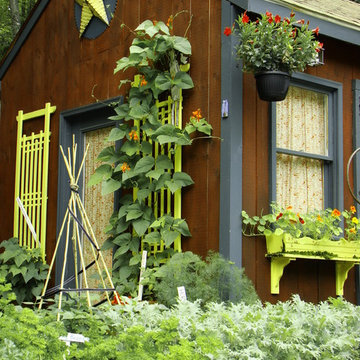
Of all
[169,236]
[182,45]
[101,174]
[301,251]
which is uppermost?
[182,45]

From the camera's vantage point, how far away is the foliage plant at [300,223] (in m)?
6.48

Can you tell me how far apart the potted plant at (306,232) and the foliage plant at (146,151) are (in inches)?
26.9

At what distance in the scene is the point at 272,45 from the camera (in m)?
6.32

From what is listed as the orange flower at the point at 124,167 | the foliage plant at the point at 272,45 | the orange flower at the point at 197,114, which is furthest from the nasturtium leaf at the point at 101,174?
the foliage plant at the point at 272,45

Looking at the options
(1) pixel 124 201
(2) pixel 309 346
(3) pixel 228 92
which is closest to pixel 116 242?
(1) pixel 124 201

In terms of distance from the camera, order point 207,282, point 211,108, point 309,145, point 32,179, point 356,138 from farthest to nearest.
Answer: point 32,179 → point 356,138 → point 309,145 → point 211,108 → point 207,282

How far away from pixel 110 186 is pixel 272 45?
1974 millimetres

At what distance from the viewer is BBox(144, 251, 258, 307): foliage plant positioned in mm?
6160

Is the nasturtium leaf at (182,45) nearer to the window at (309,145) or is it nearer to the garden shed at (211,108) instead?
the garden shed at (211,108)

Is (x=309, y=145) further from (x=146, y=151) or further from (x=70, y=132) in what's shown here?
(x=70, y=132)

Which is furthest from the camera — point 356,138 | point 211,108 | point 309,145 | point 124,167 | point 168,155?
point 356,138

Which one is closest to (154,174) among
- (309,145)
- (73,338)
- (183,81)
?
(183,81)

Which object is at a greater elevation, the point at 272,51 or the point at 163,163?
the point at 272,51

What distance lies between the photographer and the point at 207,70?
6.77 metres
